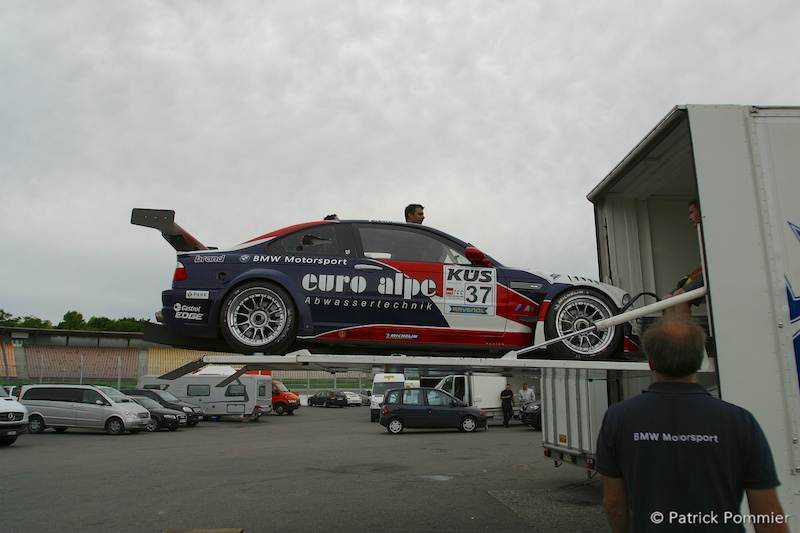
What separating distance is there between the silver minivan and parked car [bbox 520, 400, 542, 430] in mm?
12004

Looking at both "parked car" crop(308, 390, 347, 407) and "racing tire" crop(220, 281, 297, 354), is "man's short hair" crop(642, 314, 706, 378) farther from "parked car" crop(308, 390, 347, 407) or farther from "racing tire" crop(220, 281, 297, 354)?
"parked car" crop(308, 390, 347, 407)

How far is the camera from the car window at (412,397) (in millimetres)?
18609

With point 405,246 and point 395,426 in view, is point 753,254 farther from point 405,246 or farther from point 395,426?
point 395,426

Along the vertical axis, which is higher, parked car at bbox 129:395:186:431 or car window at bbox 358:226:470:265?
car window at bbox 358:226:470:265

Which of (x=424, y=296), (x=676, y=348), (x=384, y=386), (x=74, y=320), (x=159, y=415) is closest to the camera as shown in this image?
(x=676, y=348)

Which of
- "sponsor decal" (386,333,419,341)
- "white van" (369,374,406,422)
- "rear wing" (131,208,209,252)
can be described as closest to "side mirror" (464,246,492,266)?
"sponsor decal" (386,333,419,341)

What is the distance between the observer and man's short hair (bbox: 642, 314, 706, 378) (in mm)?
2219

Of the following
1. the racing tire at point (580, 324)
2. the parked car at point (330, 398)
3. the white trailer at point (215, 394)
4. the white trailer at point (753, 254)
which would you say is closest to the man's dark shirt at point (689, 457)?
the white trailer at point (753, 254)

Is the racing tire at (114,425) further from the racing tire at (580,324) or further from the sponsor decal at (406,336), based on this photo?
the racing tire at (580,324)

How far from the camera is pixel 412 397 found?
61.4 feet

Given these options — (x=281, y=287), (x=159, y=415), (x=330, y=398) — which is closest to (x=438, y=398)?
(x=159, y=415)

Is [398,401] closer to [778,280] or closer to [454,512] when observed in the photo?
[454,512]

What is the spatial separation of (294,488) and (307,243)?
463 cm

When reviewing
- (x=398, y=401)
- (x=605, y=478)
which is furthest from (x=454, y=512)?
(x=398, y=401)
